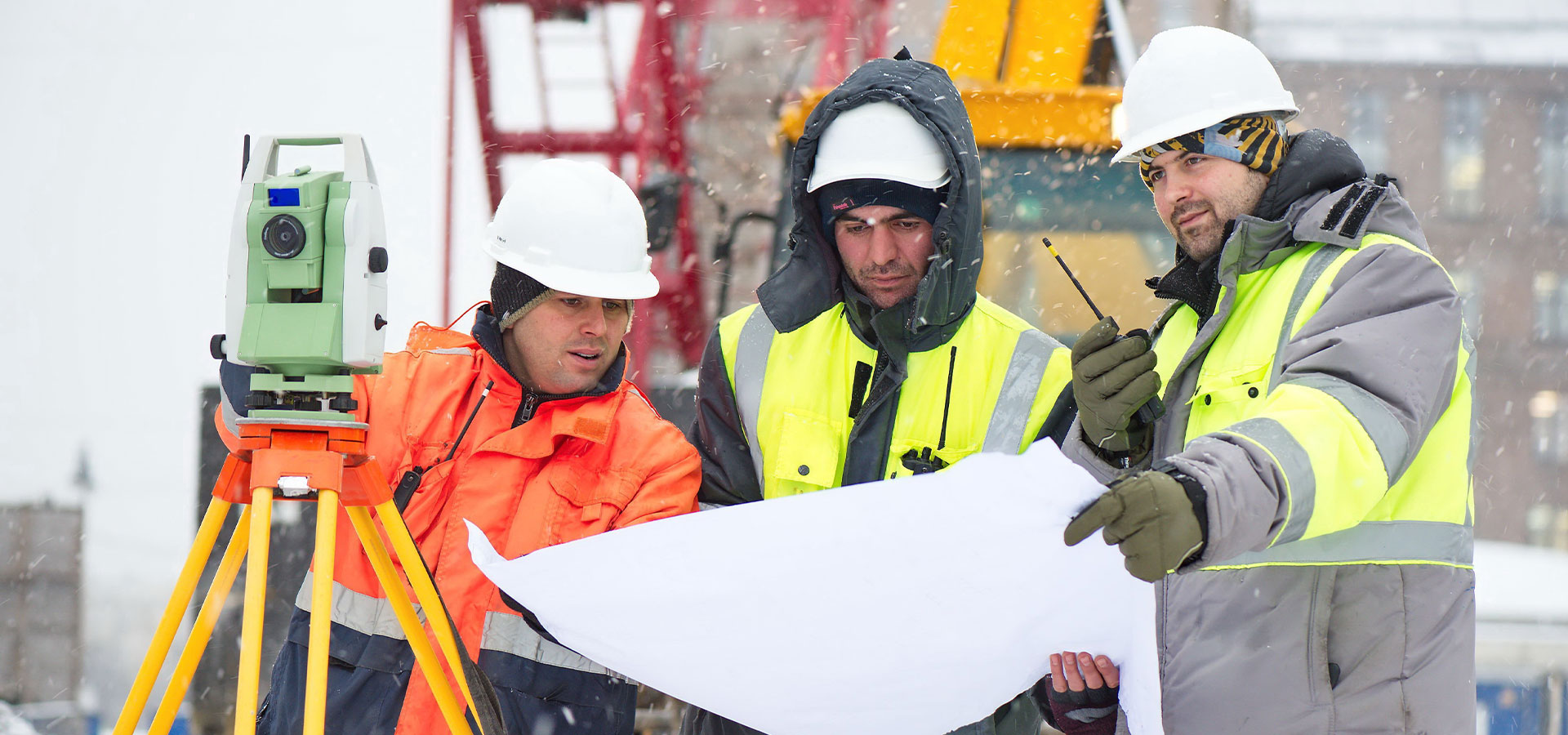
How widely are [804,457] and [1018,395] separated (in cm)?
41

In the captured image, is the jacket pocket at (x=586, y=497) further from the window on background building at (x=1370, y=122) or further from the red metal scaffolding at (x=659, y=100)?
the window on background building at (x=1370, y=122)

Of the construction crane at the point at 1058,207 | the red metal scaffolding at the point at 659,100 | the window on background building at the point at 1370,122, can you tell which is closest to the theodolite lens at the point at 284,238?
the construction crane at the point at 1058,207

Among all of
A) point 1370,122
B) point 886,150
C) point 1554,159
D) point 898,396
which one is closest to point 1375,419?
point 898,396

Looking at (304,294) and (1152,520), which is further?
(304,294)

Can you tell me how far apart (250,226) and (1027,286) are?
128 inches

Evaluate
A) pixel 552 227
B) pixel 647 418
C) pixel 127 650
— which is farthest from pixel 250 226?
pixel 127 650

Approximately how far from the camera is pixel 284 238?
1.79 metres

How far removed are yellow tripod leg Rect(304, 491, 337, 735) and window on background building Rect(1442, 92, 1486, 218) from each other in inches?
1376

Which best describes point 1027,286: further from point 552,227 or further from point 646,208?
point 552,227

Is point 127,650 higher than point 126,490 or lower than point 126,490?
lower

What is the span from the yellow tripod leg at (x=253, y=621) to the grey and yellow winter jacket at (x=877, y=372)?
0.87 m

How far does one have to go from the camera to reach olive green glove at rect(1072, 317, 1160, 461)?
191 cm

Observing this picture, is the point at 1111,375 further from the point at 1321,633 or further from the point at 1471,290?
the point at 1471,290

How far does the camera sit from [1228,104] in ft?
6.91
